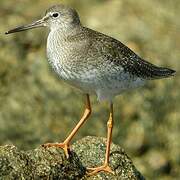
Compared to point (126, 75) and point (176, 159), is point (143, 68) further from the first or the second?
point (176, 159)

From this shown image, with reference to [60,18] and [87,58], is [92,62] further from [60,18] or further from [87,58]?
[60,18]

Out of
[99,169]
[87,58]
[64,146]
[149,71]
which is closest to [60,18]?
[87,58]

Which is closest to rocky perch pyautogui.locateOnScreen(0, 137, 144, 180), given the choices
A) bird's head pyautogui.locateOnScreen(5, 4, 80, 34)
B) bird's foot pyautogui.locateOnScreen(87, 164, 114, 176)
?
bird's foot pyautogui.locateOnScreen(87, 164, 114, 176)

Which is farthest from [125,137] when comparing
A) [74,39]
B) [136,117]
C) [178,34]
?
[74,39]

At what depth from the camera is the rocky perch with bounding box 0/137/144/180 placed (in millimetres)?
9508

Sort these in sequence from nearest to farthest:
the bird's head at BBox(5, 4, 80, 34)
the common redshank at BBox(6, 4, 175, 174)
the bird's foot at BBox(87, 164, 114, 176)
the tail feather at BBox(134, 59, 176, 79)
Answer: the bird's foot at BBox(87, 164, 114, 176) → the common redshank at BBox(6, 4, 175, 174) → the bird's head at BBox(5, 4, 80, 34) → the tail feather at BBox(134, 59, 176, 79)

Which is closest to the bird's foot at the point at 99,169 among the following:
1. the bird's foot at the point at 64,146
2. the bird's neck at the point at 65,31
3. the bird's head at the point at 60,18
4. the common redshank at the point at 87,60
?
the common redshank at the point at 87,60

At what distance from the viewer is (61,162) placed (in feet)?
33.3

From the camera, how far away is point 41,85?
50.7 ft

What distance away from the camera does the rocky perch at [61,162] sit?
951 cm

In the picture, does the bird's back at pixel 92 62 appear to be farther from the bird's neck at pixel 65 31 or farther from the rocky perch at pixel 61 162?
the rocky perch at pixel 61 162

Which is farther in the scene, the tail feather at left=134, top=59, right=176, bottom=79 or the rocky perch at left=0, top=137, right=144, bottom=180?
the tail feather at left=134, top=59, right=176, bottom=79

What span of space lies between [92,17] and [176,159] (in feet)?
14.8

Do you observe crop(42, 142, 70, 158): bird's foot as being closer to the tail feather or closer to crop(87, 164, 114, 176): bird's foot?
crop(87, 164, 114, 176): bird's foot
